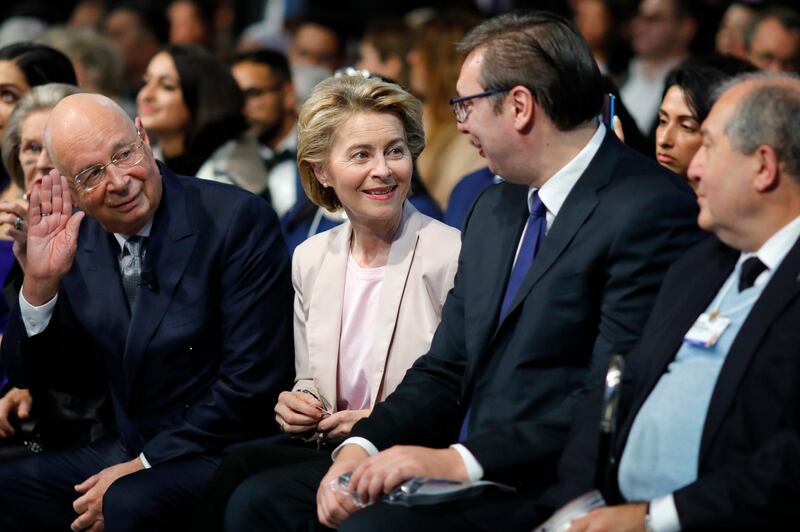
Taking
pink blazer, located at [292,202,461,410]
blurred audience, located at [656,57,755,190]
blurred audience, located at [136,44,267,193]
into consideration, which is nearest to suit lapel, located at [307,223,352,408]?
pink blazer, located at [292,202,461,410]

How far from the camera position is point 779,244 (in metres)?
2.65

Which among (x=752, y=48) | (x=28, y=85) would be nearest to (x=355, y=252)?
(x=28, y=85)

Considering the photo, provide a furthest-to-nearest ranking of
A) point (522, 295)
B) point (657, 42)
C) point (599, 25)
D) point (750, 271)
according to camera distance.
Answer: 1. point (599, 25)
2. point (657, 42)
3. point (522, 295)
4. point (750, 271)

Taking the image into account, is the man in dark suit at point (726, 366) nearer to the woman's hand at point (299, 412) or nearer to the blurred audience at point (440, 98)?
the woman's hand at point (299, 412)

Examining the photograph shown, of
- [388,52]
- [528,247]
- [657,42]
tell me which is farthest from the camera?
[657,42]

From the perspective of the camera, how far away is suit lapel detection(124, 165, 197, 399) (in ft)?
12.3

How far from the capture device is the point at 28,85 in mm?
5277

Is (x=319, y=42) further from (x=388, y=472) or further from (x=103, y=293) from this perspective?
(x=388, y=472)

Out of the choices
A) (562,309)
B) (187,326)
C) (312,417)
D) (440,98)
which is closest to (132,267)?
(187,326)

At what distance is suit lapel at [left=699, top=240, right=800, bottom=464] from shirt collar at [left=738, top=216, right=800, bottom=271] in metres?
0.04

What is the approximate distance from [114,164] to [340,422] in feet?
3.49

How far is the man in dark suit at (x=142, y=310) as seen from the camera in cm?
373

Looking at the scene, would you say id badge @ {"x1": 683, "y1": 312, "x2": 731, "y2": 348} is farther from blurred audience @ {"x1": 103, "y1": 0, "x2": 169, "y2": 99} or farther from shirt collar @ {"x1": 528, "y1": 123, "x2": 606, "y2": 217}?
blurred audience @ {"x1": 103, "y1": 0, "x2": 169, "y2": 99}

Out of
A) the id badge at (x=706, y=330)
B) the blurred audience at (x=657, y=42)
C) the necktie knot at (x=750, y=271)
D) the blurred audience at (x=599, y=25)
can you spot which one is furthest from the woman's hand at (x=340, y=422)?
the blurred audience at (x=599, y=25)
